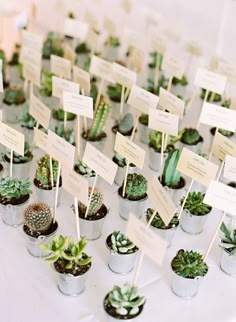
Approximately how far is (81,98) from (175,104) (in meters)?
0.31

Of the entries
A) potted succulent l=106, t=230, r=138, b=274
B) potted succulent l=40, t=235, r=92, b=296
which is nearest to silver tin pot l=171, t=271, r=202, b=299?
potted succulent l=106, t=230, r=138, b=274

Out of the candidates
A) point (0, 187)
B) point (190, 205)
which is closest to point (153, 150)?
point (190, 205)

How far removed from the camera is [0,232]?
1.46m

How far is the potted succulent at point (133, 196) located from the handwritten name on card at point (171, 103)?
28 centimetres

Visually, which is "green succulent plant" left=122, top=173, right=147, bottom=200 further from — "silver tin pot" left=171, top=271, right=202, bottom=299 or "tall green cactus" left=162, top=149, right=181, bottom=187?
"silver tin pot" left=171, top=271, right=202, bottom=299

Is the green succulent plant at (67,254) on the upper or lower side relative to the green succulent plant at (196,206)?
lower

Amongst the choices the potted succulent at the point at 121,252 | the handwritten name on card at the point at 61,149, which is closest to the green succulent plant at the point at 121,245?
the potted succulent at the point at 121,252

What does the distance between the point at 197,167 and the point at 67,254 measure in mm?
407

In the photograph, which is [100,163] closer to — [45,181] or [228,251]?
[45,181]

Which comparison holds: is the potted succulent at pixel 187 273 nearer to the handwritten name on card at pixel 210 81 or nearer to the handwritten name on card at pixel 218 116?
the handwritten name on card at pixel 218 116

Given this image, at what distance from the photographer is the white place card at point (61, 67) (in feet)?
6.15

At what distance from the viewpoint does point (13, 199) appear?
1468mm

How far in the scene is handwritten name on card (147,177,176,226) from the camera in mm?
1245

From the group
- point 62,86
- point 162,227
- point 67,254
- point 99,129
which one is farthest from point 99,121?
point 67,254
